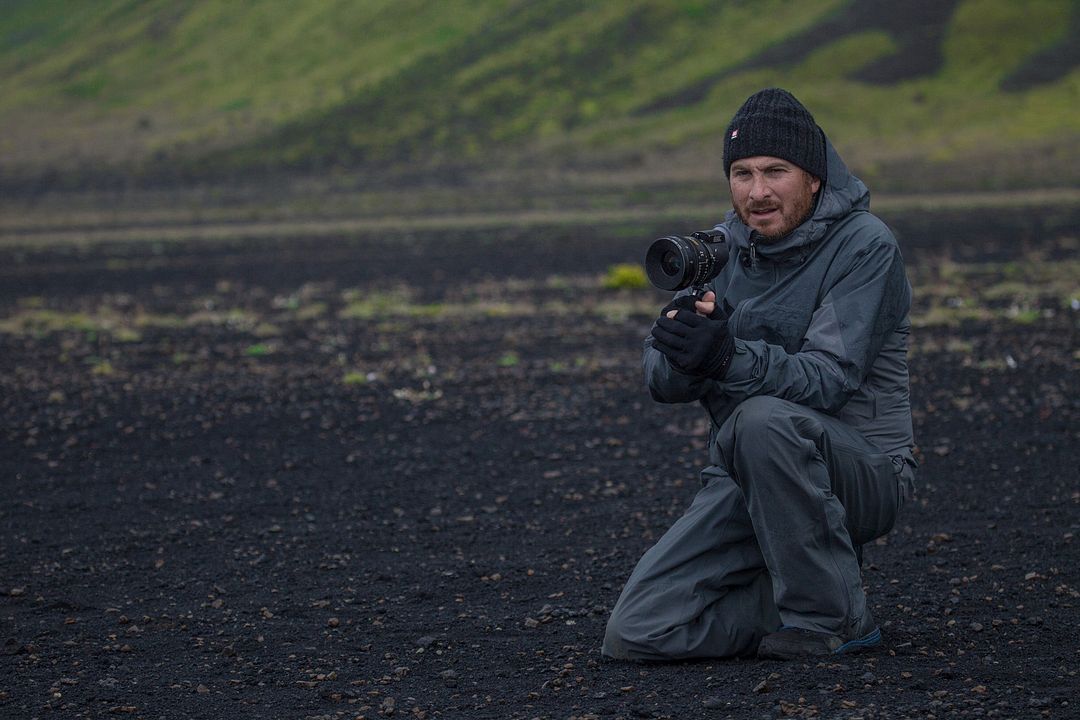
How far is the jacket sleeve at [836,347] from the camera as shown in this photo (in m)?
4.47

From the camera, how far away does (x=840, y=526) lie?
4578 mm

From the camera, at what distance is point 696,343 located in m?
4.39

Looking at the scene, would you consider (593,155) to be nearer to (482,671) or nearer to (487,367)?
(487,367)

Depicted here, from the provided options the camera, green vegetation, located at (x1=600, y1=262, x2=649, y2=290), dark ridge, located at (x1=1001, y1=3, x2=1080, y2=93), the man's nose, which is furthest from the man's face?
dark ridge, located at (x1=1001, y1=3, x2=1080, y2=93)

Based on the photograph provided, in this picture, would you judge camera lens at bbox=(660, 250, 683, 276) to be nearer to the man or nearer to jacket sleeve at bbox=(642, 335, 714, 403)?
the man

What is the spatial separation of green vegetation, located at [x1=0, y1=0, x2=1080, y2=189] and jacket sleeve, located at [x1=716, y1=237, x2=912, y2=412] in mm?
32720

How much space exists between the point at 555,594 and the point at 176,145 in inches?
2084

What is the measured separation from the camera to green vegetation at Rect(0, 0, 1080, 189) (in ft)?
159

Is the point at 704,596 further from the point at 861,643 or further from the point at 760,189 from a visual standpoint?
the point at 760,189

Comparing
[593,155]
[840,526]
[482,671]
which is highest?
[593,155]

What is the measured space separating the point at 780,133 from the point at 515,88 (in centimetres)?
5990

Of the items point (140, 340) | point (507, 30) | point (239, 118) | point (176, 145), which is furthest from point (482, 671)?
point (507, 30)

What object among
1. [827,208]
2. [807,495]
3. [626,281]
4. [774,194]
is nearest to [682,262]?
[774,194]

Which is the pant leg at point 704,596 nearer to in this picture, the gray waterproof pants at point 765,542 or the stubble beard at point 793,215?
the gray waterproof pants at point 765,542
